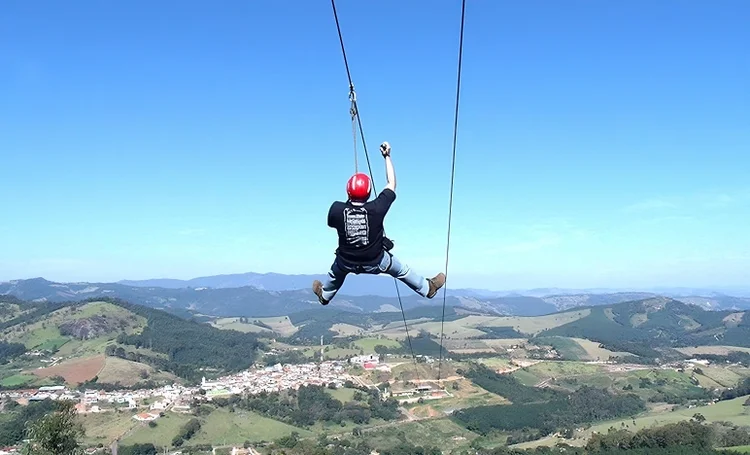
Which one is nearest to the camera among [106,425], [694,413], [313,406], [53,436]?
[53,436]

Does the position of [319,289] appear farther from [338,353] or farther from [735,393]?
[338,353]

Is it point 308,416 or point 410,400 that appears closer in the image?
point 308,416

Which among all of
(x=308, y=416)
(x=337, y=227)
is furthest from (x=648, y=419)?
(x=337, y=227)

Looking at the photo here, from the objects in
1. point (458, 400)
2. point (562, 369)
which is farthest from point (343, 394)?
point (562, 369)

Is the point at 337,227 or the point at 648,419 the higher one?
the point at 337,227

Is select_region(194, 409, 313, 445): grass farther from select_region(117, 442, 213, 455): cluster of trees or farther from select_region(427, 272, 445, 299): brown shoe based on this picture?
select_region(427, 272, 445, 299): brown shoe

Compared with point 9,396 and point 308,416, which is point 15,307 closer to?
point 9,396

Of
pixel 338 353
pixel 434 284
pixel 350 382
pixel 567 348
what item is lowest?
pixel 338 353

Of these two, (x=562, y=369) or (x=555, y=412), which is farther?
(x=562, y=369)
